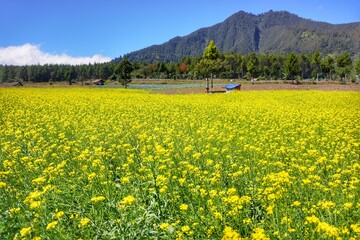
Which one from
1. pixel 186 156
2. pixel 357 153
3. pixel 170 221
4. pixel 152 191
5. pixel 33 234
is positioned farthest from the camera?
pixel 357 153

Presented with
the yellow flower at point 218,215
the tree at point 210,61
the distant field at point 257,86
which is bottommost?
the yellow flower at point 218,215

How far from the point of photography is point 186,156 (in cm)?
722

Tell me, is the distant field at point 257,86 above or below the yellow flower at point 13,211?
above

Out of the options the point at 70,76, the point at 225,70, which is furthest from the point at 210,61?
the point at 70,76

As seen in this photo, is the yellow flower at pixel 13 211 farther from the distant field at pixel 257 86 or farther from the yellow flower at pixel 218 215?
the distant field at pixel 257 86

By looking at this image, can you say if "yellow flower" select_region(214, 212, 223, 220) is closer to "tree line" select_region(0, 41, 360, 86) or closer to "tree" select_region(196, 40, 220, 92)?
"tree" select_region(196, 40, 220, 92)

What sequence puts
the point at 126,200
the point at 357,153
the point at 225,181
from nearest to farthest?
the point at 126,200, the point at 225,181, the point at 357,153

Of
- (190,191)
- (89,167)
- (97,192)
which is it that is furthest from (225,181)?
(89,167)

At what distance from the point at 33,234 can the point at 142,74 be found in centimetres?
13808

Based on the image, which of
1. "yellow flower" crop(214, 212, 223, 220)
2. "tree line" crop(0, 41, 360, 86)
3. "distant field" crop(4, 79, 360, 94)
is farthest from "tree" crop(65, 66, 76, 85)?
"yellow flower" crop(214, 212, 223, 220)

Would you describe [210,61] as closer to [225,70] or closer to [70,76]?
[225,70]

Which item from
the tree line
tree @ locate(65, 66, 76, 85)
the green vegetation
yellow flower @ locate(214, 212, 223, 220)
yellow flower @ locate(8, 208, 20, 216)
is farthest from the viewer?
tree @ locate(65, 66, 76, 85)

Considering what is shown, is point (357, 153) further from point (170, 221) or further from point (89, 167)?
point (89, 167)

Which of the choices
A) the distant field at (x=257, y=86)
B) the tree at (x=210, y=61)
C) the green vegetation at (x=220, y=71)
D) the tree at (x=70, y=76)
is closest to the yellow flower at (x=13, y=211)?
the distant field at (x=257, y=86)
